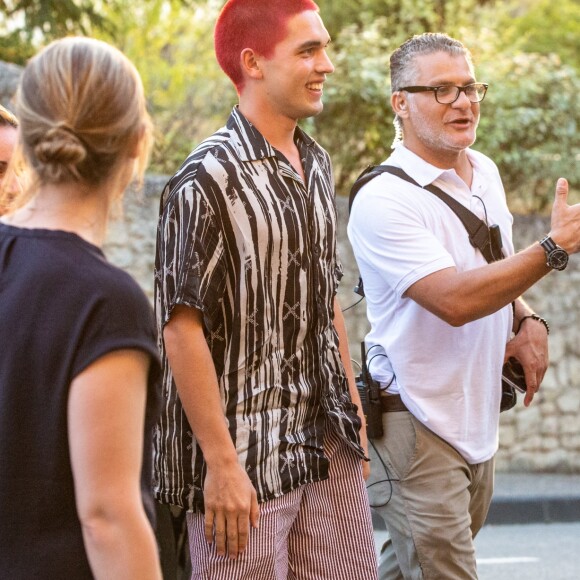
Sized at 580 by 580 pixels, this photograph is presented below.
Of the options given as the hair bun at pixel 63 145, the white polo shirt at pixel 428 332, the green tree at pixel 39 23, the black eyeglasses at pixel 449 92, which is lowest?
the white polo shirt at pixel 428 332

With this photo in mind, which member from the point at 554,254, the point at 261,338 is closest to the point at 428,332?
the point at 554,254

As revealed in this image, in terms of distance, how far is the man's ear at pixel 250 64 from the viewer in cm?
346

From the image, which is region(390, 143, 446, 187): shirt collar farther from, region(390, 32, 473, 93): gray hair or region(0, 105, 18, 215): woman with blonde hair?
region(0, 105, 18, 215): woman with blonde hair

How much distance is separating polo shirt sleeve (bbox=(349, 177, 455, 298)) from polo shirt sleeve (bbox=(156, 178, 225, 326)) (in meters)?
0.86

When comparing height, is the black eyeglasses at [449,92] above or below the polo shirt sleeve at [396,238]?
above

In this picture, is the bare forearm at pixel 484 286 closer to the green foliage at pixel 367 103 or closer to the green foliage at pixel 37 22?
the green foliage at pixel 367 103

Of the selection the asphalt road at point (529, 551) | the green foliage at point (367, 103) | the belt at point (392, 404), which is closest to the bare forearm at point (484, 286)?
the belt at point (392, 404)

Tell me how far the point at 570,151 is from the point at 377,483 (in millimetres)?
8822

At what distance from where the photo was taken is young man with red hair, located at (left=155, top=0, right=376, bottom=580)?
312 centimetres

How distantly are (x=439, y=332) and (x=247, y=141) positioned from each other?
38.6 inches

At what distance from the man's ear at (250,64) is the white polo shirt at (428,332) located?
71cm

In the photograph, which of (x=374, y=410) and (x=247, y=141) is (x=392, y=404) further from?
(x=247, y=141)

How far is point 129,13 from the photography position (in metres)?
17.7

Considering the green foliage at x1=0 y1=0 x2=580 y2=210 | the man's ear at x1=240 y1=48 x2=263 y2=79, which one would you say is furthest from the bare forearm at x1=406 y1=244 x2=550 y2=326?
the green foliage at x1=0 y1=0 x2=580 y2=210
